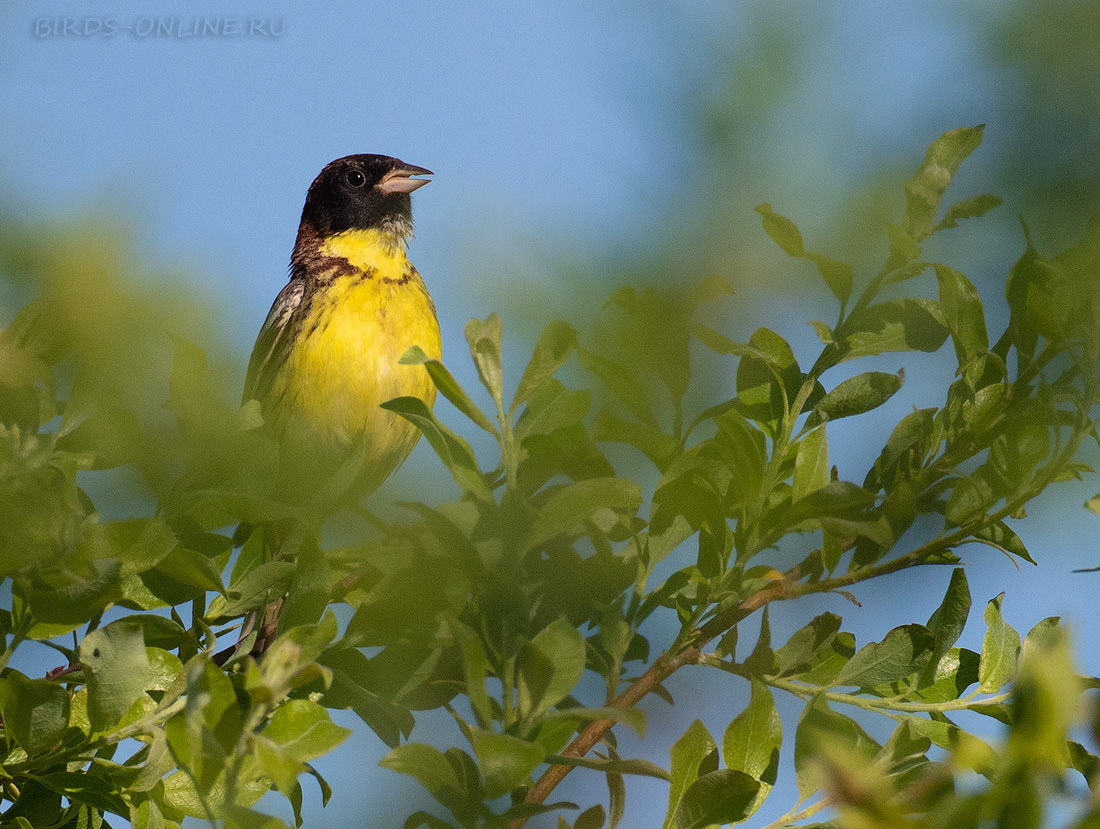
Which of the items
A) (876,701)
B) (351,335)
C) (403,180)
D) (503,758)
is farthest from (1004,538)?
(403,180)

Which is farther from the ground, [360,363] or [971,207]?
[971,207]

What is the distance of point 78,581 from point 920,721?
763 mm

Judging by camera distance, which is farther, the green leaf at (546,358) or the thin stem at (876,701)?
the thin stem at (876,701)

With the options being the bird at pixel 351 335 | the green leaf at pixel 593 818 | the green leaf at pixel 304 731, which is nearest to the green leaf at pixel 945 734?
the green leaf at pixel 593 818

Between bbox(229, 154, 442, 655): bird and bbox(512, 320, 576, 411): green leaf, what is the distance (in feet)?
6.56

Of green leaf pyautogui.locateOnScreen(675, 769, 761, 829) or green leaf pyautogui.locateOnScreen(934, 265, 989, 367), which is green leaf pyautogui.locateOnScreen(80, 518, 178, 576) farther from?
green leaf pyautogui.locateOnScreen(934, 265, 989, 367)

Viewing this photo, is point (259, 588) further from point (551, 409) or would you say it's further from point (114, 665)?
point (551, 409)

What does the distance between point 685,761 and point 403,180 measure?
3.81 m

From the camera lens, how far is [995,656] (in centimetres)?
100

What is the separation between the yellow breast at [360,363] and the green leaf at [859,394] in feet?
7.32

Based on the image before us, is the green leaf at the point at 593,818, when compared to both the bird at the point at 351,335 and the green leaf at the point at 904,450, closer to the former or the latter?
the green leaf at the point at 904,450

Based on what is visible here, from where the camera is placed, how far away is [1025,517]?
3.34 ft

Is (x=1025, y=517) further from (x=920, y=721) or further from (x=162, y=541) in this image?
(x=162, y=541)

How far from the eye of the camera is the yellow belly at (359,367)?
3.31m
